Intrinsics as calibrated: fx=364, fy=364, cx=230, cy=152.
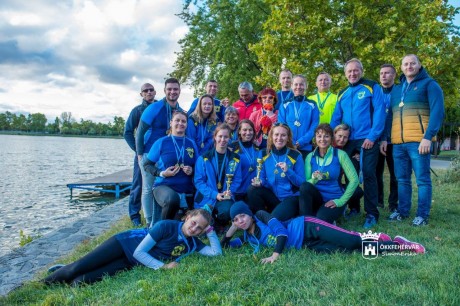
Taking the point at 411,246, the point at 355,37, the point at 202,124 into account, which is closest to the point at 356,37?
the point at 355,37

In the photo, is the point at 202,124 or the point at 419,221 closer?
the point at 419,221

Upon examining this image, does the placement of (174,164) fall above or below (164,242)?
above

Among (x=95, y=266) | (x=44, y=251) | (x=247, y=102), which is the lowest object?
(x=44, y=251)

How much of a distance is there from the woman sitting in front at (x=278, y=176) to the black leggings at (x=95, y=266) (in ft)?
6.79

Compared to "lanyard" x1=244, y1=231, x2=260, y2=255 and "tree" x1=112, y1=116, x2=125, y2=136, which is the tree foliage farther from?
"tree" x1=112, y1=116, x2=125, y2=136

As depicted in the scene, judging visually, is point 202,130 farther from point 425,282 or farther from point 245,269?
point 425,282

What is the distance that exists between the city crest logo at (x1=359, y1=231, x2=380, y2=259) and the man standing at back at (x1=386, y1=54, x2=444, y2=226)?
5.66 ft

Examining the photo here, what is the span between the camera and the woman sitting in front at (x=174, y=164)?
576 centimetres

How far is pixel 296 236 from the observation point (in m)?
4.69

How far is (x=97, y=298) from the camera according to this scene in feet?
12.4

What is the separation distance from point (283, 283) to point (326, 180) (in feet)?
7.79

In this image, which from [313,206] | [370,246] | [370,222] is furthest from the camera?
[370,222]

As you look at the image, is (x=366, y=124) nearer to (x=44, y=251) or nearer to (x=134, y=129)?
(x=134, y=129)

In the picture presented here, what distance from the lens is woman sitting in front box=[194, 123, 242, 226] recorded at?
5.52 metres
